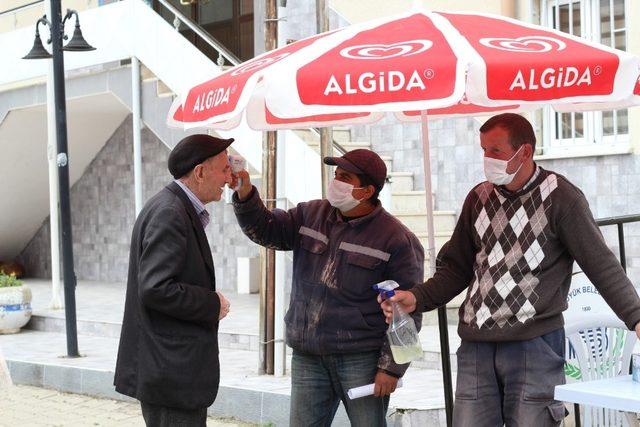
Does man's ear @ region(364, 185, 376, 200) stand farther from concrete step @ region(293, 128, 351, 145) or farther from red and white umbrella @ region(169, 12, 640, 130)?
concrete step @ region(293, 128, 351, 145)

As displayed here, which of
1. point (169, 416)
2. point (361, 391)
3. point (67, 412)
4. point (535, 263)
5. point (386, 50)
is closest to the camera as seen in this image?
point (386, 50)

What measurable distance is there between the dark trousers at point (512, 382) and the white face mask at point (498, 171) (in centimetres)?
65

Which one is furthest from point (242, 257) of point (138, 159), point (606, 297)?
point (606, 297)

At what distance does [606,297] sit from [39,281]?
15.7 m

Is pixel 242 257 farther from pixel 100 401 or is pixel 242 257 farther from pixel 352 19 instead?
pixel 100 401

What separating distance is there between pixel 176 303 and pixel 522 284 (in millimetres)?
1409

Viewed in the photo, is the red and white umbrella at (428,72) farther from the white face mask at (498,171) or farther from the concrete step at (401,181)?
the concrete step at (401,181)

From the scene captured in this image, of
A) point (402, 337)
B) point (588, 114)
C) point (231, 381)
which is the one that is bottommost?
point (231, 381)

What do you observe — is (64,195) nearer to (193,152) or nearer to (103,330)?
(103,330)

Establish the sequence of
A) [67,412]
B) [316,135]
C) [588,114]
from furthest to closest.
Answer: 1. [316,135]
2. [588,114]
3. [67,412]

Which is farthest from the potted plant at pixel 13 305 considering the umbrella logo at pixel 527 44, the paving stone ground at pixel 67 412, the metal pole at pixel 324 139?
the umbrella logo at pixel 527 44

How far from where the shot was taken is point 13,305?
13.0 metres

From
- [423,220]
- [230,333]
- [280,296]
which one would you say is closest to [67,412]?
[280,296]

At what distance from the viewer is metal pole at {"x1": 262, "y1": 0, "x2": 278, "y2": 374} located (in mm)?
8617
